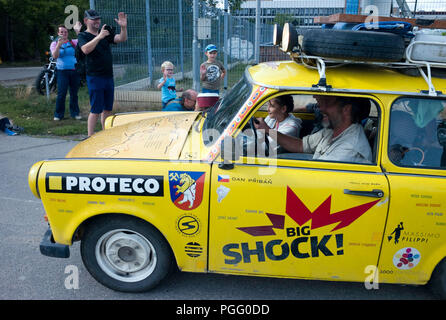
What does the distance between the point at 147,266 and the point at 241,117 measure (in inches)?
55.5

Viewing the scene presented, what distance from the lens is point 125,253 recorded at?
125 inches

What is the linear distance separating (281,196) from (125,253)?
52.6 inches

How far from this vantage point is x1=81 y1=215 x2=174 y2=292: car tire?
303cm

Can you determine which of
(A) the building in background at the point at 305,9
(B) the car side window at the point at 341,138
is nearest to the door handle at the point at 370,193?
(B) the car side window at the point at 341,138

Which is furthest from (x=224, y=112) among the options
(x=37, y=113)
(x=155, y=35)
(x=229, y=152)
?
(x=37, y=113)

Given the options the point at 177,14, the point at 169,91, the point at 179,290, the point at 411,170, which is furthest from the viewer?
the point at 177,14

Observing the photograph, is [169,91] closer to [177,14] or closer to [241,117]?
[241,117]

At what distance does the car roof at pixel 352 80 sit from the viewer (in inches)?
112

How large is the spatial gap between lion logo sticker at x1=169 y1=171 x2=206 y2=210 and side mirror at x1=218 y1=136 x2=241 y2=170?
0.56ft

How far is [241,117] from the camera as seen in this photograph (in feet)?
9.56
